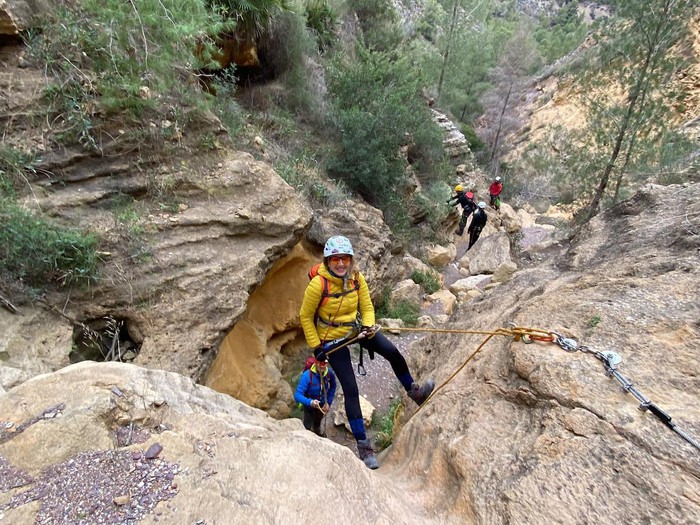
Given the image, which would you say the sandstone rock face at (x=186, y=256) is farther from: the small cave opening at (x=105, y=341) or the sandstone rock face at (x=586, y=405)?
the sandstone rock face at (x=586, y=405)

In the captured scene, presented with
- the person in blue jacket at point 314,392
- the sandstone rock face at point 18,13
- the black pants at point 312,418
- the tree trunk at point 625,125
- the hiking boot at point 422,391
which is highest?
the tree trunk at point 625,125

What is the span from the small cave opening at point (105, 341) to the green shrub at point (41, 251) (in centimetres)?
47

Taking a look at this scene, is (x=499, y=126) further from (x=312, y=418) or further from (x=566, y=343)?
(x=566, y=343)

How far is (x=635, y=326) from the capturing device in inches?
107

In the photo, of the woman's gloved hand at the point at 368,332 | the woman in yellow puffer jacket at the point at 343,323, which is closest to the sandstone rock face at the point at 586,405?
the woman in yellow puffer jacket at the point at 343,323

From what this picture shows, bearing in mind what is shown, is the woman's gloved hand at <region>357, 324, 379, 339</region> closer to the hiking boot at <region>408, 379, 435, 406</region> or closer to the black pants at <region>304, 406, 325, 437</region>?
the hiking boot at <region>408, 379, 435, 406</region>

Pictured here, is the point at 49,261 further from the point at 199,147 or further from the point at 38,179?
the point at 199,147

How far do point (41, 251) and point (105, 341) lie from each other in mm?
1098

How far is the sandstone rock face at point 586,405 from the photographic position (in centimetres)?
192

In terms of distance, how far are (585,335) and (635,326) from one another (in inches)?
12.4

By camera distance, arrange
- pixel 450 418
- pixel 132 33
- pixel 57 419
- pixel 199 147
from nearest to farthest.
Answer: pixel 57 419
pixel 450 418
pixel 132 33
pixel 199 147

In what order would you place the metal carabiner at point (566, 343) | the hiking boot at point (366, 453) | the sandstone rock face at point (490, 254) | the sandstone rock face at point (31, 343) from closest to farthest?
the metal carabiner at point (566, 343) < the sandstone rock face at point (31, 343) < the hiking boot at point (366, 453) < the sandstone rock face at point (490, 254)

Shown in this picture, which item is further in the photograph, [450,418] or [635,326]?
[450,418]

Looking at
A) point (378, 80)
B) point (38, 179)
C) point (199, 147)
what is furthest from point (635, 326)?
point (378, 80)
